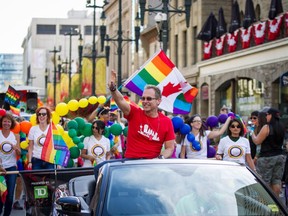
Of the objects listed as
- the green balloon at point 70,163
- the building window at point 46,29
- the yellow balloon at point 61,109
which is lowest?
the green balloon at point 70,163

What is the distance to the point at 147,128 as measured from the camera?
8227mm

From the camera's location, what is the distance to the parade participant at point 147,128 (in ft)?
26.8

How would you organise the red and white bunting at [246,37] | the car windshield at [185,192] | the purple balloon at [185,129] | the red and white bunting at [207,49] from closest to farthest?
the car windshield at [185,192] → the purple balloon at [185,129] → the red and white bunting at [246,37] → the red and white bunting at [207,49]

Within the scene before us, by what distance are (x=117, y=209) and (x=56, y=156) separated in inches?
252

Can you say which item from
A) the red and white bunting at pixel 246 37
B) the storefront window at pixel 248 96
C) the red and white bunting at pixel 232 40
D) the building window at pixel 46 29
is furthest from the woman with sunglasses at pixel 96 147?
the building window at pixel 46 29

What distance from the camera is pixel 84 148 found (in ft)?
41.4

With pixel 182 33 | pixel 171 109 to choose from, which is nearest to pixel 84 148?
pixel 171 109

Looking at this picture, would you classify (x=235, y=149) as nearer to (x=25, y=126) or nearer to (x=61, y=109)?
(x=61, y=109)

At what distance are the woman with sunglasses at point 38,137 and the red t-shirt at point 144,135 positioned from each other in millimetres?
3900

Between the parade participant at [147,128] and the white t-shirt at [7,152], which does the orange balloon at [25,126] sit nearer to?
the white t-shirt at [7,152]

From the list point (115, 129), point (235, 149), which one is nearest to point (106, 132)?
point (115, 129)

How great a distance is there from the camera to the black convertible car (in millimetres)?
5734

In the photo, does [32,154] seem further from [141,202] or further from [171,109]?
[141,202]

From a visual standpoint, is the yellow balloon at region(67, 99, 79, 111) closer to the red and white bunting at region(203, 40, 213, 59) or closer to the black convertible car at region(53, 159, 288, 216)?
the black convertible car at region(53, 159, 288, 216)
